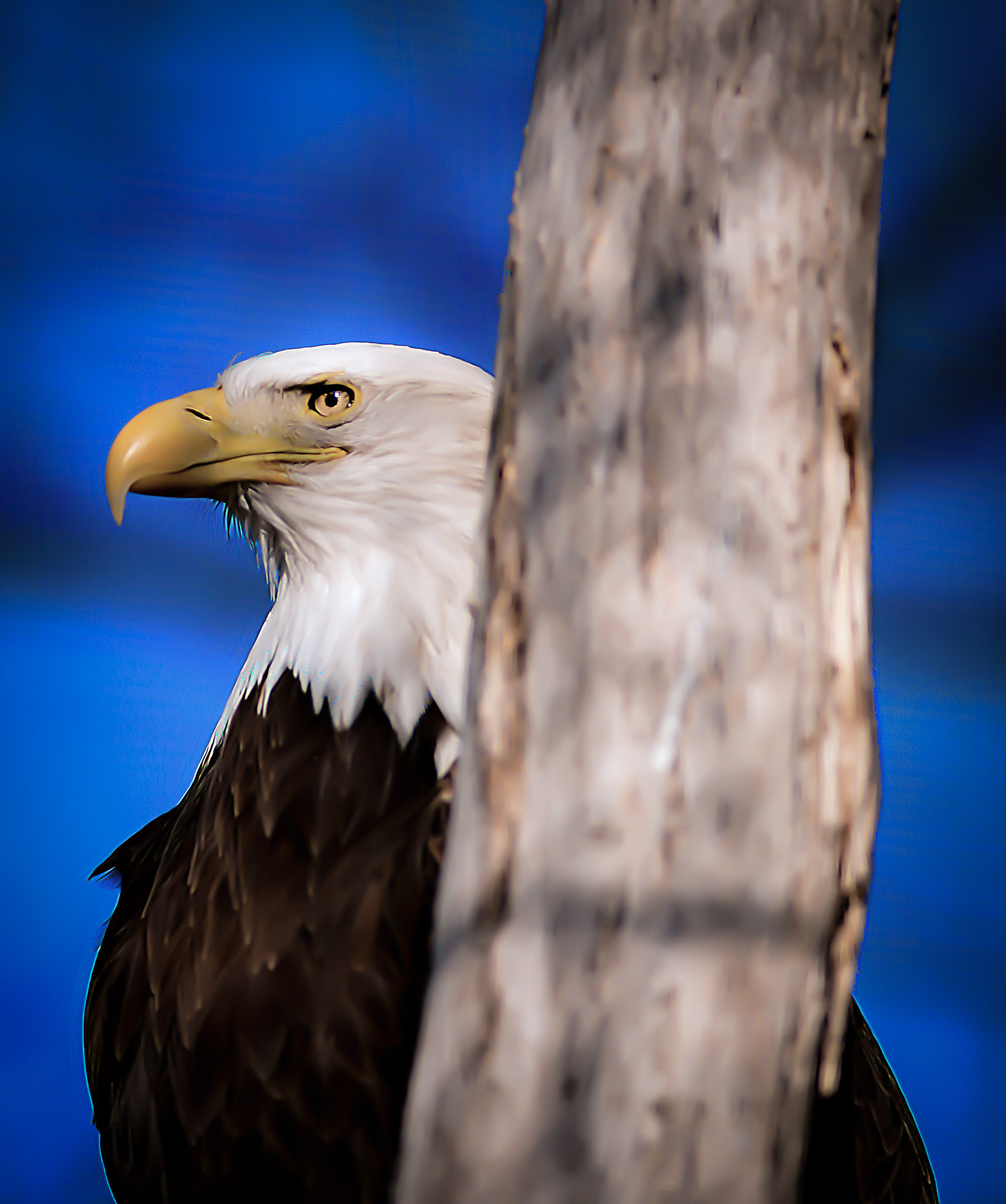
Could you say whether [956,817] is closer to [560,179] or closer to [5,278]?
[560,179]

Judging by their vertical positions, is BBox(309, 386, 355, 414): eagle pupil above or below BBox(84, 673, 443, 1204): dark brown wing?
above

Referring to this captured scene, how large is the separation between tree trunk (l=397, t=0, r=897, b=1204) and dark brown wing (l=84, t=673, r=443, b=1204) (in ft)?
1.27

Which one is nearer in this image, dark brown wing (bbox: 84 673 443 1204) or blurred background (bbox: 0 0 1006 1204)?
dark brown wing (bbox: 84 673 443 1204)

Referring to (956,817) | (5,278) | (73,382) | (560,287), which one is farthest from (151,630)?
(956,817)

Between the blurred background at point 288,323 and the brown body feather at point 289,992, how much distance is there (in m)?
0.72

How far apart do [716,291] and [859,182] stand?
104mm

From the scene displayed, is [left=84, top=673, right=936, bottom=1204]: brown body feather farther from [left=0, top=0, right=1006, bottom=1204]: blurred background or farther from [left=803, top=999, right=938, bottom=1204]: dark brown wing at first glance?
[left=0, top=0, right=1006, bottom=1204]: blurred background

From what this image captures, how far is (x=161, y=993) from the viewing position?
859 mm

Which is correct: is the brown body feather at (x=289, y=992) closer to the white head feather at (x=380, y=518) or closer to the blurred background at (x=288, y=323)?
the white head feather at (x=380, y=518)

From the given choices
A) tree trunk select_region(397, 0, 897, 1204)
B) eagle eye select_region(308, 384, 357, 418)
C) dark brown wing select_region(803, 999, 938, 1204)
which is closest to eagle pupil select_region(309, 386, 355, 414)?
eagle eye select_region(308, 384, 357, 418)

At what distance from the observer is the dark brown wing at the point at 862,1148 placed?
87 centimetres

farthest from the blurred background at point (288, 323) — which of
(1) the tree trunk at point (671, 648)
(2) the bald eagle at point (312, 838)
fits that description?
(1) the tree trunk at point (671, 648)

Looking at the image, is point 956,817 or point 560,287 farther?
point 956,817

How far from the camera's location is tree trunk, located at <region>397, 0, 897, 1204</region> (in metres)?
0.36
